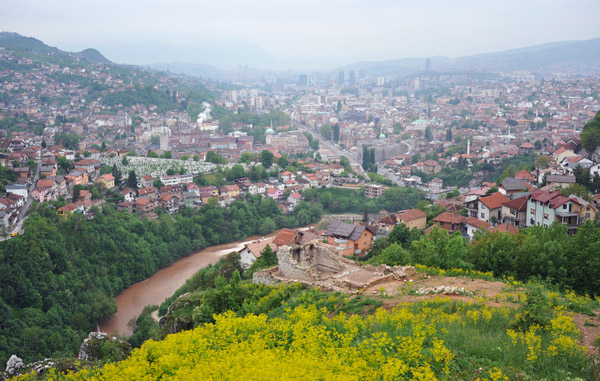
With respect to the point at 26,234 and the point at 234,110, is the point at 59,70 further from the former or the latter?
the point at 26,234

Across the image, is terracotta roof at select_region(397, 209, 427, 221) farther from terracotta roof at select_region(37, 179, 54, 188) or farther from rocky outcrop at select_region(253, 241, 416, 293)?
terracotta roof at select_region(37, 179, 54, 188)

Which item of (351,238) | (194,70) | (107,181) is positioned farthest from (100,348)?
(194,70)

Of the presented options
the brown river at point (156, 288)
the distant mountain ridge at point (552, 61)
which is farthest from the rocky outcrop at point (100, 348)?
the distant mountain ridge at point (552, 61)

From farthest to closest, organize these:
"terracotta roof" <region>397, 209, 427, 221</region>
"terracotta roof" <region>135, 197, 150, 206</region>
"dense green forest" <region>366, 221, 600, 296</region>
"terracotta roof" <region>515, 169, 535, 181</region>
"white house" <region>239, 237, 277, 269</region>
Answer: "terracotta roof" <region>135, 197, 150, 206</region>
"terracotta roof" <region>515, 169, 535, 181</region>
"terracotta roof" <region>397, 209, 427, 221</region>
"white house" <region>239, 237, 277, 269</region>
"dense green forest" <region>366, 221, 600, 296</region>

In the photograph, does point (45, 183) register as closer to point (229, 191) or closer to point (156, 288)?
point (156, 288)

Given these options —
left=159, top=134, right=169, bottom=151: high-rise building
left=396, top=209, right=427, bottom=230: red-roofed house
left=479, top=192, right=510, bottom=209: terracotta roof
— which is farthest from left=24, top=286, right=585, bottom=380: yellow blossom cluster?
left=159, top=134, right=169, bottom=151: high-rise building

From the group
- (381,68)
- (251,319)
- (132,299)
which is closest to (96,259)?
(132,299)

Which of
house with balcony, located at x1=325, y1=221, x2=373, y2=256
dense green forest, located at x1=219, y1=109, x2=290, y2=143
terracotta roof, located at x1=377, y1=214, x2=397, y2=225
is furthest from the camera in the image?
dense green forest, located at x1=219, y1=109, x2=290, y2=143
